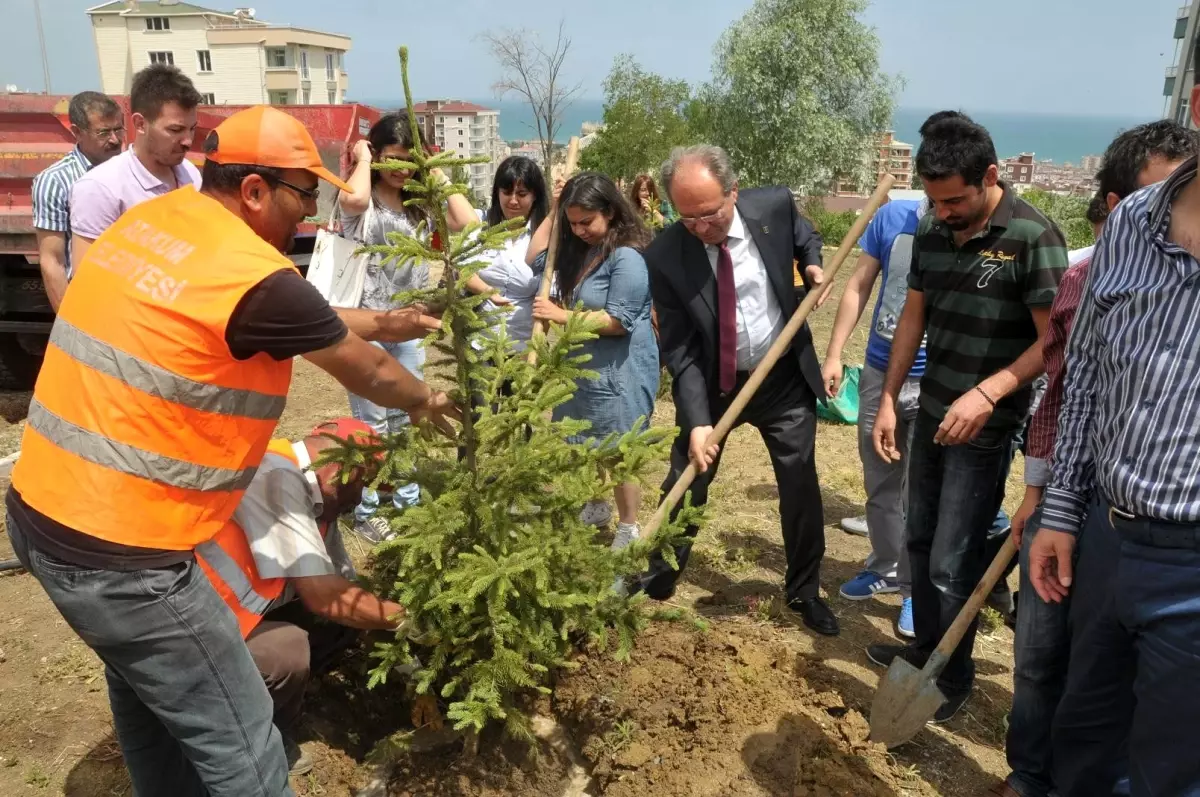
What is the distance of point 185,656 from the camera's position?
2146mm

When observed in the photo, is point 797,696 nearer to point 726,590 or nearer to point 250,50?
point 726,590

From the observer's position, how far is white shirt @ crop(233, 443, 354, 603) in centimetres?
262

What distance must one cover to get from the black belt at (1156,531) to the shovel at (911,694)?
910 millimetres

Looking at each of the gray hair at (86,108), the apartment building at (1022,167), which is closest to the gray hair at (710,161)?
the gray hair at (86,108)

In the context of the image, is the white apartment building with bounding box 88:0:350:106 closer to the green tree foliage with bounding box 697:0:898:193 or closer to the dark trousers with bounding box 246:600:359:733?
the green tree foliage with bounding box 697:0:898:193

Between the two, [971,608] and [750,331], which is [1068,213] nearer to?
[750,331]

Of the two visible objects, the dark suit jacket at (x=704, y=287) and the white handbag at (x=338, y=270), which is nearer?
the dark suit jacket at (x=704, y=287)

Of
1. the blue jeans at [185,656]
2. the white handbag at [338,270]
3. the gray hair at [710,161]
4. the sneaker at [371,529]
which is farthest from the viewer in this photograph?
the sneaker at [371,529]

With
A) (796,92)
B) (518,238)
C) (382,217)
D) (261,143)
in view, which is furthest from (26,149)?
(796,92)

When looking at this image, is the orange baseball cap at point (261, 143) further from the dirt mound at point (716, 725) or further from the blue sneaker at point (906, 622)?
the blue sneaker at point (906, 622)

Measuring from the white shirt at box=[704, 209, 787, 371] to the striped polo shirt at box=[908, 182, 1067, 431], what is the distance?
718mm

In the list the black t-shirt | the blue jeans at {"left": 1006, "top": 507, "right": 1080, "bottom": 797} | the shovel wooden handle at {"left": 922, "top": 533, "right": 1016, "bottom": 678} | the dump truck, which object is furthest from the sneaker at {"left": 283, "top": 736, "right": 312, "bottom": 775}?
the dump truck

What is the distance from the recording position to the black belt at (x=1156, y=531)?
1.86m

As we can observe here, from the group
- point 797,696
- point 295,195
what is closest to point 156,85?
point 295,195
